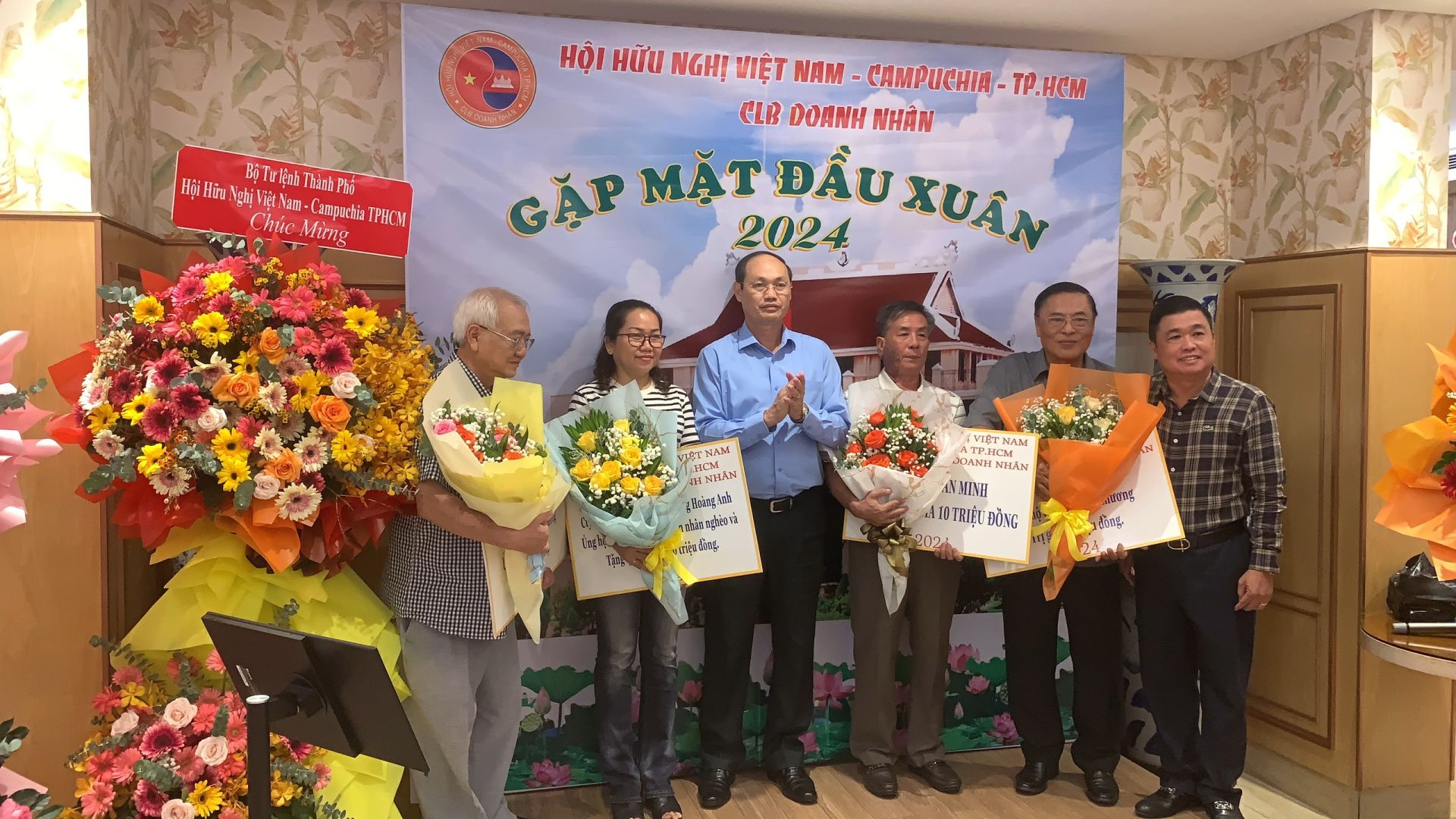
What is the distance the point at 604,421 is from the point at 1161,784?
7.95 feet

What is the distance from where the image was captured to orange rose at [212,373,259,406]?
7.93ft

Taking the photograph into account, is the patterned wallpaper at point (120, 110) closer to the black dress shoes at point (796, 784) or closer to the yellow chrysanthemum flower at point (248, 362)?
the yellow chrysanthemum flower at point (248, 362)

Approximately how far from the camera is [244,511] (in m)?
2.51

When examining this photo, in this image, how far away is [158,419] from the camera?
2.39 metres

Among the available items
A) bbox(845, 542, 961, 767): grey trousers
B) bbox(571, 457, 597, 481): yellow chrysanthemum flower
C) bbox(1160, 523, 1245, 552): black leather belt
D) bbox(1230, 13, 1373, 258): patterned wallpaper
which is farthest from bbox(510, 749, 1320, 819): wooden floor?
bbox(1230, 13, 1373, 258): patterned wallpaper

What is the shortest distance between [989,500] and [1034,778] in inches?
42.7

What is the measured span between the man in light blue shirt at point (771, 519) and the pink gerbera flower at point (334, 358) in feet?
4.19

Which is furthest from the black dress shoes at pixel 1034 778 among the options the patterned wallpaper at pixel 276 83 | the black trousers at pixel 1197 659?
the patterned wallpaper at pixel 276 83

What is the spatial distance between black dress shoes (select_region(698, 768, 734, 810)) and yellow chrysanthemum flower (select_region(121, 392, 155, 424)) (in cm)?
218

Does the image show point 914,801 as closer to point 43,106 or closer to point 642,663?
point 642,663

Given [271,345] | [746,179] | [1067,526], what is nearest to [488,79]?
[746,179]

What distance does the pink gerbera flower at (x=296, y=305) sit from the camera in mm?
2529

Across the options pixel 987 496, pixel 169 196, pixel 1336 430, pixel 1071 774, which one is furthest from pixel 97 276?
pixel 1336 430

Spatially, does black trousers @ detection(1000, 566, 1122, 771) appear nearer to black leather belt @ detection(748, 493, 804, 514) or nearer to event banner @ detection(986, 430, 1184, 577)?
event banner @ detection(986, 430, 1184, 577)
